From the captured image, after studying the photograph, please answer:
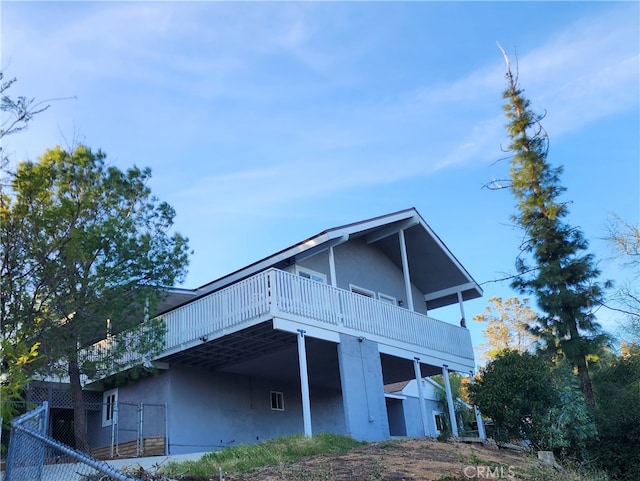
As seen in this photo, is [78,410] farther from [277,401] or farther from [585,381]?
[585,381]

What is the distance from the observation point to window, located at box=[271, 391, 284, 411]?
21152 millimetres

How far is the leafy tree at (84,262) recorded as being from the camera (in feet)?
37.1

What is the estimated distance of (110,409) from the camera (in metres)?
20.5

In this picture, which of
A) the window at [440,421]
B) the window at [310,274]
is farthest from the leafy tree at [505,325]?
the window at [310,274]

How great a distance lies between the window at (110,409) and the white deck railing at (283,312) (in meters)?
3.22

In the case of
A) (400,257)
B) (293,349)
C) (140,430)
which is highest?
(400,257)

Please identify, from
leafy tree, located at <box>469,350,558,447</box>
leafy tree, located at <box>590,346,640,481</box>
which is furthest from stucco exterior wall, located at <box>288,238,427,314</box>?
leafy tree, located at <box>590,346,640,481</box>

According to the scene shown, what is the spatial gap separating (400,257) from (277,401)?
22.3ft

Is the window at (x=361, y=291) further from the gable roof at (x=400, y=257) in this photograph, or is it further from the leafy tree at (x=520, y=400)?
the leafy tree at (x=520, y=400)

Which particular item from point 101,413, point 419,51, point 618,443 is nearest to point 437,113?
point 419,51

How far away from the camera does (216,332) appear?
16531mm

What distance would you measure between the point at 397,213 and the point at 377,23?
24.7ft

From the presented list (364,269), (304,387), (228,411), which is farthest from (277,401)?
(304,387)
